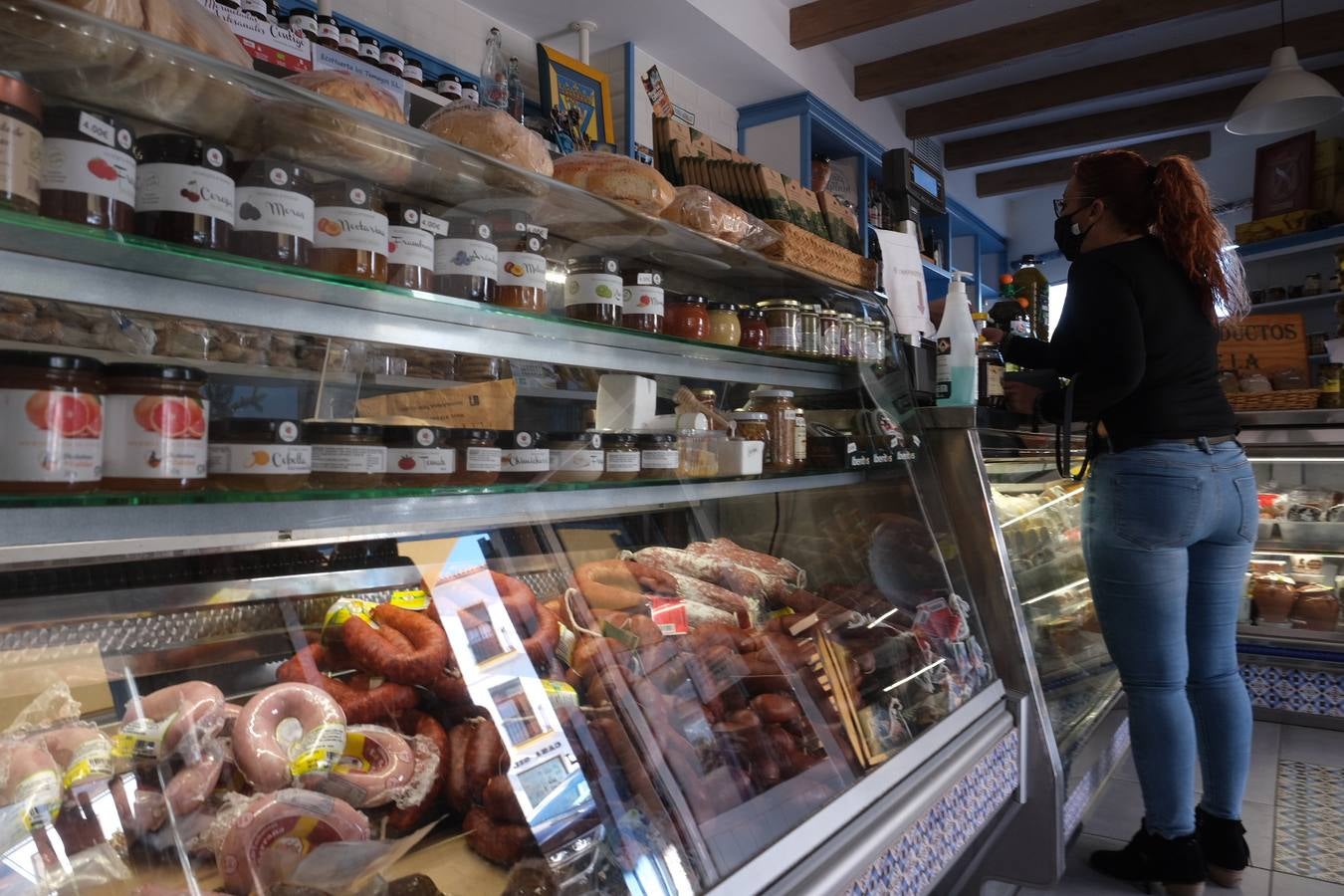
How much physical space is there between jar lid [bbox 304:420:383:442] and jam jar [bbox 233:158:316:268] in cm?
20

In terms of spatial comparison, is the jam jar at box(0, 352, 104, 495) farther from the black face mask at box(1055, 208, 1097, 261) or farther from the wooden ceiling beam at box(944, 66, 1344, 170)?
the wooden ceiling beam at box(944, 66, 1344, 170)

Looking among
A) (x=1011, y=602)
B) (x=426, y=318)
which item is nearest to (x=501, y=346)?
(x=426, y=318)

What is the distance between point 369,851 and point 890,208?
2.64 meters

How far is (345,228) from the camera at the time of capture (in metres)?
1.05

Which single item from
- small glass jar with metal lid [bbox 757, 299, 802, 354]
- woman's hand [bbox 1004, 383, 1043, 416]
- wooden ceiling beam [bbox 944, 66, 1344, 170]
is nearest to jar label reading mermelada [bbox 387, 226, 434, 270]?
small glass jar with metal lid [bbox 757, 299, 802, 354]

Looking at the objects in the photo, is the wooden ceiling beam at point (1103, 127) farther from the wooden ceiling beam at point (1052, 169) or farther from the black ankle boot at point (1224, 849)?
the black ankle boot at point (1224, 849)

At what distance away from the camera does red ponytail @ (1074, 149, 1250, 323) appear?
7.13ft

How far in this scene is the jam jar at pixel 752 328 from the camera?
1892 millimetres

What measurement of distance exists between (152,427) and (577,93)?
3.18 metres

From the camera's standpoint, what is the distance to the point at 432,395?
1.29 meters

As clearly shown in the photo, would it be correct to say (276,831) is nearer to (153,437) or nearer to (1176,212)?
(153,437)

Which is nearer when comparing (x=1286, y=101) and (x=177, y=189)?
(x=177, y=189)

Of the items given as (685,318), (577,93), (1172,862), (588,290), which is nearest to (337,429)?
(588,290)

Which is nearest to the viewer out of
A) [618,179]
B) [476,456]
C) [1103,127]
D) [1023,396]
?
[476,456]
